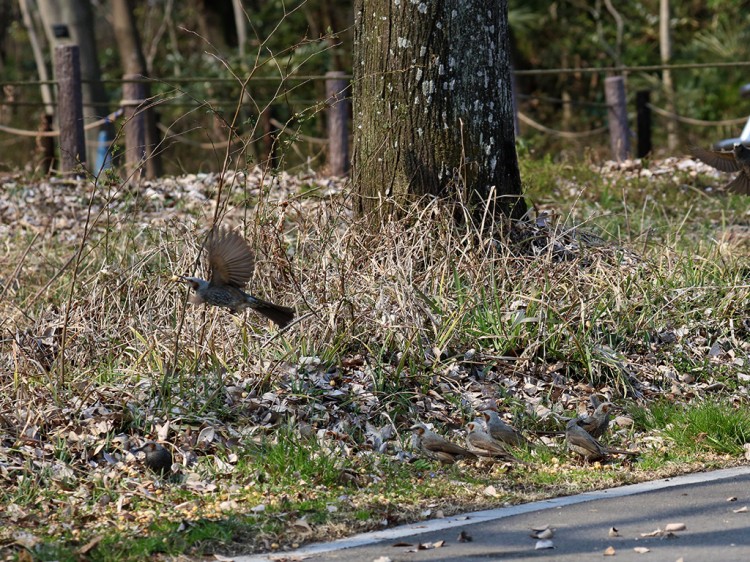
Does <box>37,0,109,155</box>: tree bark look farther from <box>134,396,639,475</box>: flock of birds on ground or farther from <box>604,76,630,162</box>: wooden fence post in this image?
<box>134,396,639,475</box>: flock of birds on ground

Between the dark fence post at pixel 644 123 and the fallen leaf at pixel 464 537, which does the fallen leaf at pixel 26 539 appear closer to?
the fallen leaf at pixel 464 537

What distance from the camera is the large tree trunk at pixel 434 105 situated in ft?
22.6

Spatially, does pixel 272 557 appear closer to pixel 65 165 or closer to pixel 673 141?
pixel 65 165

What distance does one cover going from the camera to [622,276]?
6.67 meters

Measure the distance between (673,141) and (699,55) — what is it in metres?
2.08

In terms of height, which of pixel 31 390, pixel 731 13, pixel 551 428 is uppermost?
pixel 731 13

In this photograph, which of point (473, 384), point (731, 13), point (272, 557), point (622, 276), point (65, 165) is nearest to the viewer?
point (272, 557)

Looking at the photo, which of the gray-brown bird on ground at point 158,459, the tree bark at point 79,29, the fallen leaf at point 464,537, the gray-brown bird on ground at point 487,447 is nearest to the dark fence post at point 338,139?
the tree bark at point 79,29

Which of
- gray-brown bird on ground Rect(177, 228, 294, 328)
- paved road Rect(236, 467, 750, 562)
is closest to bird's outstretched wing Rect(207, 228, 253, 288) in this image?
gray-brown bird on ground Rect(177, 228, 294, 328)

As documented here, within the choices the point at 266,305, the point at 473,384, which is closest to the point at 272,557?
the point at 266,305

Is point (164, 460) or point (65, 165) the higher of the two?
point (65, 165)

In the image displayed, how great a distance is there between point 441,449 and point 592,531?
99cm

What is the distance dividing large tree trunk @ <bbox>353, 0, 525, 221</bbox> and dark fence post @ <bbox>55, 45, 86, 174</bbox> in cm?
512

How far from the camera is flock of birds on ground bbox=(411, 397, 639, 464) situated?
5.12m
